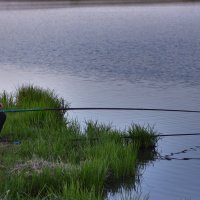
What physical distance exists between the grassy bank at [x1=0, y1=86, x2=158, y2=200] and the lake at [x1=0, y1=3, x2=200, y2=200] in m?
0.43

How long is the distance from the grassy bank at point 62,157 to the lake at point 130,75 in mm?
431

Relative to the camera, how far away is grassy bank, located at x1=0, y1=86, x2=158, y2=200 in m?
7.57

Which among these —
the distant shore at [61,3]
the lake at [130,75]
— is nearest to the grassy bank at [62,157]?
the lake at [130,75]

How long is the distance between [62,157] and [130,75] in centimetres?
1327

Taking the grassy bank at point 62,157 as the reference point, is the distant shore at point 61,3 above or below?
above

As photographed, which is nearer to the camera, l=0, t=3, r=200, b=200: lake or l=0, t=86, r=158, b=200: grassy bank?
l=0, t=86, r=158, b=200: grassy bank

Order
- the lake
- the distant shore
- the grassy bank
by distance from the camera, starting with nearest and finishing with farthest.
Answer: the grassy bank < the lake < the distant shore

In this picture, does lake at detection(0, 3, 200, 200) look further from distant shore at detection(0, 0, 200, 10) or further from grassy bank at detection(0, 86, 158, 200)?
distant shore at detection(0, 0, 200, 10)

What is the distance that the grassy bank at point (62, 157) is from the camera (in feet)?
24.8

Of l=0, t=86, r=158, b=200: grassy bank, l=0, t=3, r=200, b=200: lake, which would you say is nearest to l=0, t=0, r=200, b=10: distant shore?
l=0, t=3, r=200, b=200: lake

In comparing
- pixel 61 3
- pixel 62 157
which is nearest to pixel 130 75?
pixel 62 157

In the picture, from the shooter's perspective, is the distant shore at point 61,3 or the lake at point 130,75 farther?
the distant shore at point 61,3

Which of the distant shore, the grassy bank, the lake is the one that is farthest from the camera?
the distant shore

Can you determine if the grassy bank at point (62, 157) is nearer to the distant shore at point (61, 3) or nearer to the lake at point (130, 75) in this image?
the lake at point (130, 75)
